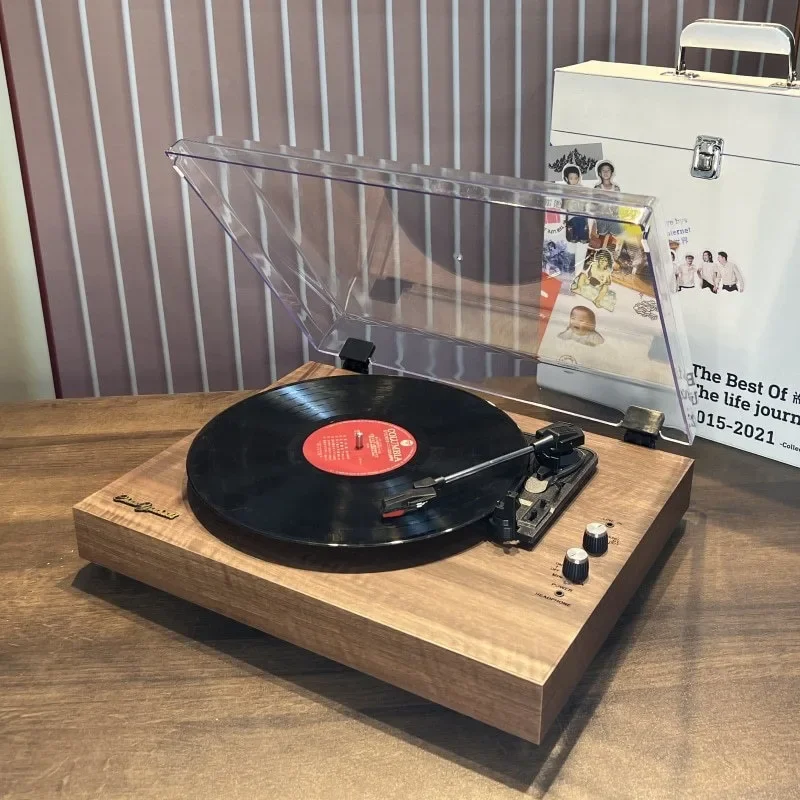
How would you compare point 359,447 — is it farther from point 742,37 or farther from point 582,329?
point 742,37

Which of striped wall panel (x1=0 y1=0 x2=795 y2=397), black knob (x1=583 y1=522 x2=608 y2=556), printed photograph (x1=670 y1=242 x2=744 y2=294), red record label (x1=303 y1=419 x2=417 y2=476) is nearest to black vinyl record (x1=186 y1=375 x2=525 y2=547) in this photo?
red record label (x1=303 y1=419 x2=417 y2=476)

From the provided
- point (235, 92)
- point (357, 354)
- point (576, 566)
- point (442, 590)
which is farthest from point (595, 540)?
point (235, 92)

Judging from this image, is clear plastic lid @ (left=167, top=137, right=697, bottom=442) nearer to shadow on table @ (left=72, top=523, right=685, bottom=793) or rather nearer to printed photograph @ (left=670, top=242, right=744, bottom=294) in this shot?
printed photograph @ (left=670, top=242, right=744, bottom=294)

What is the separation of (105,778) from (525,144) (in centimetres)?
120

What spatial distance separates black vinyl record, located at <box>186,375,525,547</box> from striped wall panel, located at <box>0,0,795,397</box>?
1.70 ft

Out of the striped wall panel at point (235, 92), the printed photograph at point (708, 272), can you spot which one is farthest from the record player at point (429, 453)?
the striped wall panel at point (235, 92)

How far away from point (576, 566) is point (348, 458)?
0.31 metres

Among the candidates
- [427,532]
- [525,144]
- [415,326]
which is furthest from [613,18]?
[427,532]

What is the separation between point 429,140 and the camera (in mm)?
1700

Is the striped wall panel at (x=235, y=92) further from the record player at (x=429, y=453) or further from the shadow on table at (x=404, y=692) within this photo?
the shadow on table at (x=404, y=692)

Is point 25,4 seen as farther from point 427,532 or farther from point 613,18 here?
point 427,532

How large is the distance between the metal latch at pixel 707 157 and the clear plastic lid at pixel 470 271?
0.16 m

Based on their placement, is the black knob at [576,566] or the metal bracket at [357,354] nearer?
the black knob at [576,566]

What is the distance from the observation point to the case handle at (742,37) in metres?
1.28
